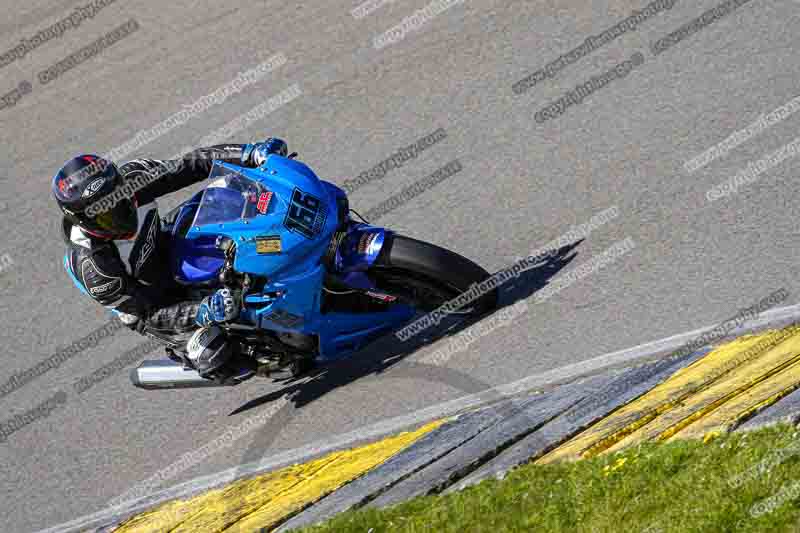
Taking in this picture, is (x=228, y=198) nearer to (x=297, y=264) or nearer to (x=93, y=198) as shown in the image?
(x=297, y=264)

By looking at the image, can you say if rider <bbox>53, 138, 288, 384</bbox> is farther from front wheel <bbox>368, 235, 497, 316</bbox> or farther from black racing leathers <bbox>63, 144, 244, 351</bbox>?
front wheel <bbox>368, 235, 497, 316</bbox>

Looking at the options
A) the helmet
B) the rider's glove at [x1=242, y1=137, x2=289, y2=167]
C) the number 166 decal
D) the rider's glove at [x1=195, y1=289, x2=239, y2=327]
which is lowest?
the rider's glove at [x1=195, y1=289, x2=239, y2=327]

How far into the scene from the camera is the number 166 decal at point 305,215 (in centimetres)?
720

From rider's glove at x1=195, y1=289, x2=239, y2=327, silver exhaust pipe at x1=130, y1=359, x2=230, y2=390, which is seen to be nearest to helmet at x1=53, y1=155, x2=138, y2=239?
rider's glove at x1=195, y1=289, x2=239, y2=327

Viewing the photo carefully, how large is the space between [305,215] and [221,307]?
85cm

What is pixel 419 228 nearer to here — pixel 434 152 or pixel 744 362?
pixel 434 152

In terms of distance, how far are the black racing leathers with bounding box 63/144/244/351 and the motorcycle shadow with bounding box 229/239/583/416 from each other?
0.99 meters

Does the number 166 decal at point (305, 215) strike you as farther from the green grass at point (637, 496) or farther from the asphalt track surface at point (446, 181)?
the green grass at point (637, 496)

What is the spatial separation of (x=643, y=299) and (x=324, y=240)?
2251 mm

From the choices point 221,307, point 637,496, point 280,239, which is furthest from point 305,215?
point 637,496

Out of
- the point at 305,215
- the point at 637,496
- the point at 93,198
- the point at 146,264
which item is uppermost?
the point at 93,198

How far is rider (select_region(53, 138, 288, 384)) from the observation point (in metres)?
7.16

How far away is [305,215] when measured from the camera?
23.8 feet

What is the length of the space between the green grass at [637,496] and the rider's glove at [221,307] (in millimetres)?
2104
